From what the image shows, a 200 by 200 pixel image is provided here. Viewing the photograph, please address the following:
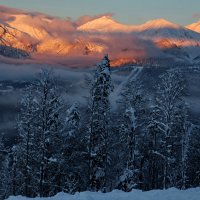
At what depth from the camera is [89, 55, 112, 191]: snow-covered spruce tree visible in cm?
3447

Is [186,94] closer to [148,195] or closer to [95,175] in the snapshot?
[95,175]

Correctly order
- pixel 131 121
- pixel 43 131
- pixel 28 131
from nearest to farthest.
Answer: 1. pixel 43 131
2. pixel 131 121
3. pixel 28 131

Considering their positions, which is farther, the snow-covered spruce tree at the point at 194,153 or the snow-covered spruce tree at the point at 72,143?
the snow-covered spruce tree at the point at 194,153

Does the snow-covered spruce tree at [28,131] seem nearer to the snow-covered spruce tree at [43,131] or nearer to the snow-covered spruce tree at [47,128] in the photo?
the snow-covered spruce tree at [43,131]

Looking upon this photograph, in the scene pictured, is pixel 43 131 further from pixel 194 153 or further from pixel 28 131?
pixel 194 153

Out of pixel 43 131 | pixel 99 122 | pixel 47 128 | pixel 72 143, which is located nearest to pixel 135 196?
pixel 99 122

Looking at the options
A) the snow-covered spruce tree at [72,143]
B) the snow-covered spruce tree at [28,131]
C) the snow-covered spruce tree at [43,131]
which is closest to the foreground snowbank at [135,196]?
the snow-covered spruce tree at [43,131]

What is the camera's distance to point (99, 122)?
114ft

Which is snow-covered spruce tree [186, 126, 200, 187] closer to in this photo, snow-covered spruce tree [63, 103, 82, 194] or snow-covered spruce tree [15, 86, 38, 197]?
snow-covered spruce tree [63, 103, 82, 194]

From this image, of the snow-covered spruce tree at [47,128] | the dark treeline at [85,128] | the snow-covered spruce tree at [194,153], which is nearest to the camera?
the snow-covered spruce tree at [47,128]

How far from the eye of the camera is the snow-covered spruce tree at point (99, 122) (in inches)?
1357

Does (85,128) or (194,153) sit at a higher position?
(85,128)

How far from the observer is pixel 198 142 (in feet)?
167

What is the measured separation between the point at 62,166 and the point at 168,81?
9.71 m
